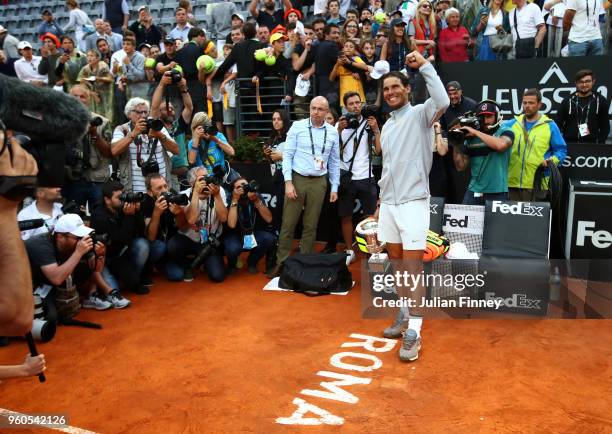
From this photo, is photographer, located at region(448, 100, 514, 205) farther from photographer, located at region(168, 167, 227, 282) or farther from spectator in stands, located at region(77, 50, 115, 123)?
spectator in stands, located at region(77, 50, 115, 123)

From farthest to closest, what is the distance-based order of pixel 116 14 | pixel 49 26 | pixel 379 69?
pixel 49 26 < pixel 116 14 < pixel 379 69

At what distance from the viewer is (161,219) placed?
6.70m

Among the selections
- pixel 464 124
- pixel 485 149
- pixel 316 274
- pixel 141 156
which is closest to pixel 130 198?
pixel 141 156

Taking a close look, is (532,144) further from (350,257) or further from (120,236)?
(120,236)

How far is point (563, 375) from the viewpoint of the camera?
4.20m

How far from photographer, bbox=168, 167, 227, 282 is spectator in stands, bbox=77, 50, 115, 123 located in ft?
11.2

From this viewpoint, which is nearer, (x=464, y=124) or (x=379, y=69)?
(x=464, y=124)

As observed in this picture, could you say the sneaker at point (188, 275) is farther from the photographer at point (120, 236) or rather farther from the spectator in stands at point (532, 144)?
the spectator in stands at point (532, 144)

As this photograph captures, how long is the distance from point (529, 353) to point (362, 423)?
5.77 feet

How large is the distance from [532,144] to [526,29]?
111 inches

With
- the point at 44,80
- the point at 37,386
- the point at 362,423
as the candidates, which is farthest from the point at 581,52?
the point at 44,80

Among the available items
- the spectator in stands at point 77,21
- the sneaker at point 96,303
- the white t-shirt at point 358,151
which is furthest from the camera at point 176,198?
the spectator in stands at point 77,21

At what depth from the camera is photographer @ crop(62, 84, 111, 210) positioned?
6555 millimetres

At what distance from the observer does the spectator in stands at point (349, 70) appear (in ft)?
25.7
